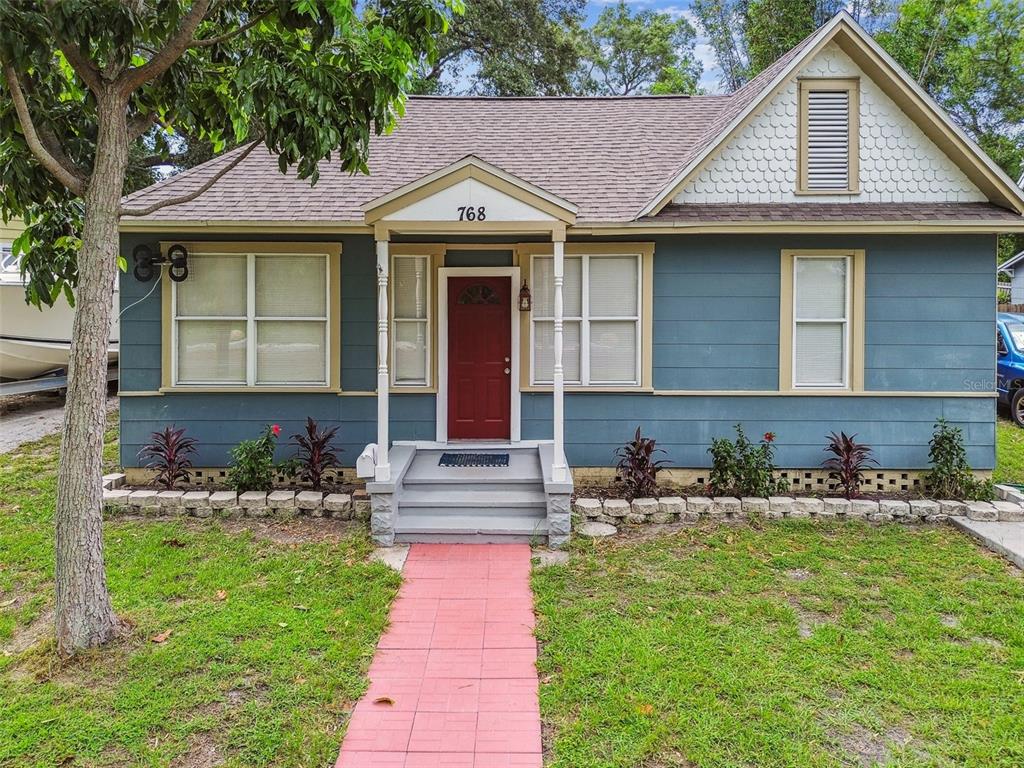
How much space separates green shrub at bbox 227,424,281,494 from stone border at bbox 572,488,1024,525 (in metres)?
3.28

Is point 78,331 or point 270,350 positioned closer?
point 78,331

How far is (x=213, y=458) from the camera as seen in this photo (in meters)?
7.19

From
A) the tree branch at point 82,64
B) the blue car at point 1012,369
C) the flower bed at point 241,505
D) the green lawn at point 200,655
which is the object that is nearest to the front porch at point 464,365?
the flower bed at point 241,505

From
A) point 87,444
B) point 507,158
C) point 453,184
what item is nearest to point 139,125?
point 87,444

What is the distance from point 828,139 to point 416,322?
5.10 meters

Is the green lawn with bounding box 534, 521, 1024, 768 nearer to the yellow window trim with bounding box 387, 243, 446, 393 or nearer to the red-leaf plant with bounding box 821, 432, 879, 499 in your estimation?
the red-leaf plant with bounding box 821, 432, 879, 499

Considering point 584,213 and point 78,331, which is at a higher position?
point 584,213

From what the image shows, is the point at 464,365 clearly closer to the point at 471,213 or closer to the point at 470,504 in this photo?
the point at 470,504

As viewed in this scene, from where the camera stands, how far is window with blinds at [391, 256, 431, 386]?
735cm

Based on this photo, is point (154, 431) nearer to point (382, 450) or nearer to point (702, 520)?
point (382, 450)

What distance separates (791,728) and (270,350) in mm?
6251

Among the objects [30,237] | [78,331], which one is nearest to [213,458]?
[30,237]

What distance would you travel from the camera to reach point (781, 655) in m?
3.79

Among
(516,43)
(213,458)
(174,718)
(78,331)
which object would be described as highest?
(516,43)
